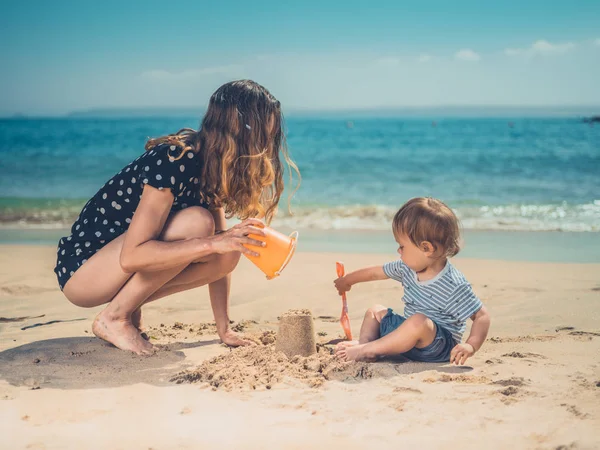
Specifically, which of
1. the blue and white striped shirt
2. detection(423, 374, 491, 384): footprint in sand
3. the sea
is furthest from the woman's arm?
the sea

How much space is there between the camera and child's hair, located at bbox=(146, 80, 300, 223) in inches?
114

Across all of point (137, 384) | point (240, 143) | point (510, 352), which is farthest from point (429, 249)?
point (137, 384)

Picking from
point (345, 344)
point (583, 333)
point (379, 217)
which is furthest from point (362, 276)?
point (379, 217)

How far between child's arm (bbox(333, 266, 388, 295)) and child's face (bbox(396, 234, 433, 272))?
20 centimetres

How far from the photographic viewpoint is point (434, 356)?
2.98 m

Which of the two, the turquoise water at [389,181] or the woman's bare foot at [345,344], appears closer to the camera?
the woman's bare foot at [345,344]

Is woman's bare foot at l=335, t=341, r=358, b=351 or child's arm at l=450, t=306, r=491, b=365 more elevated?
child's arm at l=450, t=306, r=491, b=365

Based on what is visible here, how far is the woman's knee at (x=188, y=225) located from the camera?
9.65 ft

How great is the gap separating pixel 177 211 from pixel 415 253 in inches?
42.1

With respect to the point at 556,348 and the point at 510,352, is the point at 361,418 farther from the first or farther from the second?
the point at 556,348

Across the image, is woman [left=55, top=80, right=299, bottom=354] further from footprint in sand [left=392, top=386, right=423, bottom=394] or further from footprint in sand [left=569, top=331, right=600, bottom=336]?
footprint in sand [left=569, top=331, right=600, bottom=336]

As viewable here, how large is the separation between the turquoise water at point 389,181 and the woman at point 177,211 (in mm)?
5166

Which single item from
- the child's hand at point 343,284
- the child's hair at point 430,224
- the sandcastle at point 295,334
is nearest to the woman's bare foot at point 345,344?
the sandcastle at point 295,334

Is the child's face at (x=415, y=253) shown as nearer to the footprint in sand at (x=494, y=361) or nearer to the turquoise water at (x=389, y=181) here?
the footprint in sand at (x=494, y=361)
